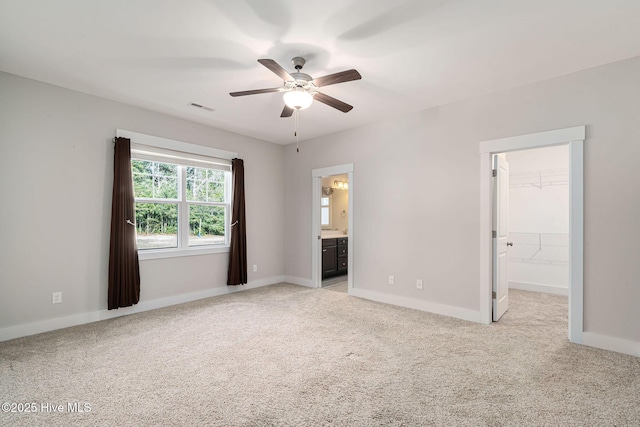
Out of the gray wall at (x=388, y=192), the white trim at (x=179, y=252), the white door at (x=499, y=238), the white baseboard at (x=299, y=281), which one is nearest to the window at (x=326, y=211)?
the white baseboard at (x=299, y=281)

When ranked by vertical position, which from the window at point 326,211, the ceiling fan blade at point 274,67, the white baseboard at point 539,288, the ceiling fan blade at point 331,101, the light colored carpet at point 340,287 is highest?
the ceiling fan blade at point 274,67

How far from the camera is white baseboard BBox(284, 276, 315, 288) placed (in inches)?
215

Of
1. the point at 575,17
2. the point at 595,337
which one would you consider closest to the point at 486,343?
the point at 595,337

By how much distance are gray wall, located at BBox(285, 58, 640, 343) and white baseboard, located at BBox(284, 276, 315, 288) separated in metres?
0.05

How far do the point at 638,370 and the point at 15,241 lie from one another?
579cm

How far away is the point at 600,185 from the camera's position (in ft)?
9.53

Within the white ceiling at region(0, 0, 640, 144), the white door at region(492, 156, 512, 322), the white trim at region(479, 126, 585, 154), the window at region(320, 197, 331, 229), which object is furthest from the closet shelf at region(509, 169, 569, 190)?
the window at region(320, 197, 331, 229)

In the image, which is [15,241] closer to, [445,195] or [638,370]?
[445,195]

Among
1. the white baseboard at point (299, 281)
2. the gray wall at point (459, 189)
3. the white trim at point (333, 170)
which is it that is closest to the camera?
the gray wall at point (459, 189)

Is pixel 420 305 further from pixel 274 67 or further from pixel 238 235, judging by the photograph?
pixel 274 67

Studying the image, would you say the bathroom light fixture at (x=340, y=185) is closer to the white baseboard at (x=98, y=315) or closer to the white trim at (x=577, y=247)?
the white baseboard at (x=98, y=315)

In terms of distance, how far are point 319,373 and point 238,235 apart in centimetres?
307

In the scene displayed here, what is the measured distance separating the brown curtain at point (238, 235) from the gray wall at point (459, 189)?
1.04m

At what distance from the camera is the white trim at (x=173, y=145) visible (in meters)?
3.91
